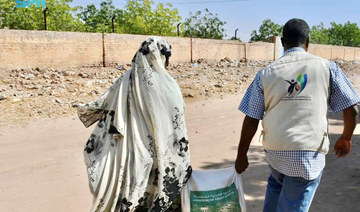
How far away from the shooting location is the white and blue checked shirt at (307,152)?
1862 millimetres

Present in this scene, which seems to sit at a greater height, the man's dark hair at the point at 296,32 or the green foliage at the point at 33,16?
the green foliage at the point at 33,16

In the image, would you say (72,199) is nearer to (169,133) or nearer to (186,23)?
(169,133)

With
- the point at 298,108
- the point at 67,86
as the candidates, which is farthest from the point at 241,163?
the point at 67,86

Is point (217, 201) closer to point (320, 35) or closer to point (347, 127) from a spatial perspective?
point (347, 127)

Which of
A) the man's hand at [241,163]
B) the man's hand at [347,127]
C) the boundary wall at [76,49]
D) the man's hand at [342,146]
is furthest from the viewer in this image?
the boundary wall at [76,49]

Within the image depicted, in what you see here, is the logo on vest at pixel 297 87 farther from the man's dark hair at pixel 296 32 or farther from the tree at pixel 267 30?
the tree at pixel 267 30

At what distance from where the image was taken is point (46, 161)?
195 inches

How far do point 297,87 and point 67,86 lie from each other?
9.03 meters

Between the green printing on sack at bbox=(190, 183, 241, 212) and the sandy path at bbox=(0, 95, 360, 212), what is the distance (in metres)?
1.12

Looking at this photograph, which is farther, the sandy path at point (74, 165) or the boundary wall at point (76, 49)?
the boundary wall at point (76, 49)

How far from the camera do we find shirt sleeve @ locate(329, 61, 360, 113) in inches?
74.5

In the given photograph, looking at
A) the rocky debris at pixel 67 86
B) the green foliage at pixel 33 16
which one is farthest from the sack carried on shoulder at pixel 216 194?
the green foliage at pixel 33 16

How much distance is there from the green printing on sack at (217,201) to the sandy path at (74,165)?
1121mm

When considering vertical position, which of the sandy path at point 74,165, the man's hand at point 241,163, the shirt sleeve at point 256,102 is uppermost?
the shirt sleeve at point 256,102
